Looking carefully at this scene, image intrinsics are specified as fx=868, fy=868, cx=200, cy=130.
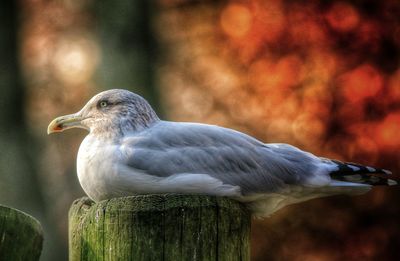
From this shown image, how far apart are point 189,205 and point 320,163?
1.67 metres

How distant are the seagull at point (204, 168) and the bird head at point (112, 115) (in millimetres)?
12

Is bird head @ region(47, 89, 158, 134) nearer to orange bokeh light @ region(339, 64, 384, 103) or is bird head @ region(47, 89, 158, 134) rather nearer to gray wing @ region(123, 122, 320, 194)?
gray wing @ region(123, 122, 320, 194)

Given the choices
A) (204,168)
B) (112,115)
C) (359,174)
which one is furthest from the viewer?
(112,115)

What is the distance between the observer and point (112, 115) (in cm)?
511

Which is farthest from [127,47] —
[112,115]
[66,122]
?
[112,115]

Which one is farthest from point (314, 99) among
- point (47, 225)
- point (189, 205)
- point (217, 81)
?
point (189, 205)

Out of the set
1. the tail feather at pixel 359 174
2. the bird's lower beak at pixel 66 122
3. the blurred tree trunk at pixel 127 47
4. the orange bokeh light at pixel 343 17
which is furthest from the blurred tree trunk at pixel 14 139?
the tail feather at pixel 359 174

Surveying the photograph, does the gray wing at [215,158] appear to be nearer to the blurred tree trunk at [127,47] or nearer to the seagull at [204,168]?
the seagull at [204,168]

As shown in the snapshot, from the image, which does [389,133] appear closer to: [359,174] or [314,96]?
[314,96]

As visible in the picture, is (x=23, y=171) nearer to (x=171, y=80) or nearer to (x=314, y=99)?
(x=171, y=80)

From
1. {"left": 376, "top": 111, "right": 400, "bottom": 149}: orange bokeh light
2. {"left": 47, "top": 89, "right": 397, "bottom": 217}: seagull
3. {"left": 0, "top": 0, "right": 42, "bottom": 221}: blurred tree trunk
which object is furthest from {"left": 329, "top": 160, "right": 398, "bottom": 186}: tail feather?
{"left": 0, "top": 0, "right": 42, "bottom": 221}: blurred tree trunk

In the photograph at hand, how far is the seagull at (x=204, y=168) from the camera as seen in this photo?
4426 mm

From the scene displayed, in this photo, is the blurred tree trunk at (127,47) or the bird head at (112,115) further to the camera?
the blurred tree trunk at (127,47)

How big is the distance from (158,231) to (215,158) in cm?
131
